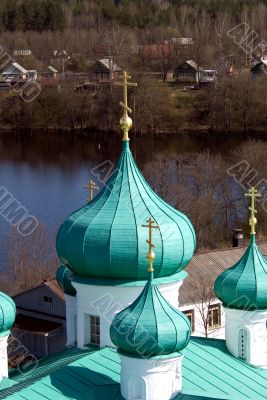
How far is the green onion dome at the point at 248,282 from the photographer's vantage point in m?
6.50

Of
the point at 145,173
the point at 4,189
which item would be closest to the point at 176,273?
the point at 145,173

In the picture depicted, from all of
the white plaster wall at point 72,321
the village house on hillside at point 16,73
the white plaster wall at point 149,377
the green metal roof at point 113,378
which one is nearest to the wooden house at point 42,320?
the white plaster wall at point 72,321

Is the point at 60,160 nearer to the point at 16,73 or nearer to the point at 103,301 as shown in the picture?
the point at 16,73

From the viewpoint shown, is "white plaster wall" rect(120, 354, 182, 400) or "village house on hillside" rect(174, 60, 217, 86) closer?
"white plaster wall" rect(120, 354, 182, 400)

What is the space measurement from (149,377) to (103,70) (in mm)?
35505

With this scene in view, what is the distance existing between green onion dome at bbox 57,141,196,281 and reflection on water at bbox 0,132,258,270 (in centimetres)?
922

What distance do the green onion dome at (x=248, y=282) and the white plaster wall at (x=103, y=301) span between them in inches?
13.3

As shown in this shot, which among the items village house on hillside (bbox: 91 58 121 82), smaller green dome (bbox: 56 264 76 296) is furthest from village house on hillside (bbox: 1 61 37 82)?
smaller green dome (bbox: 56 264 76 296)

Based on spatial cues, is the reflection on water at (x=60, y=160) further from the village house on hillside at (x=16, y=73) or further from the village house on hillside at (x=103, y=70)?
the village house on hillside at (x=103, y=70)

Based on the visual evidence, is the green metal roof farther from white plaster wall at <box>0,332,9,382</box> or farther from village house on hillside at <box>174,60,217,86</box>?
village house on hillside at <box>174,60,217,86</box>

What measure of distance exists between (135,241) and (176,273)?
44 centimetres

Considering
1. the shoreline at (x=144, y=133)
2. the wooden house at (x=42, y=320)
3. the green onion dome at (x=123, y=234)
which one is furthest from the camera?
the shoreline at (x=144, y=133)

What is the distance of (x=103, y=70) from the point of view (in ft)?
134

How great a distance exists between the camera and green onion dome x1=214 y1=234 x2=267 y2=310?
6496 millimetres
